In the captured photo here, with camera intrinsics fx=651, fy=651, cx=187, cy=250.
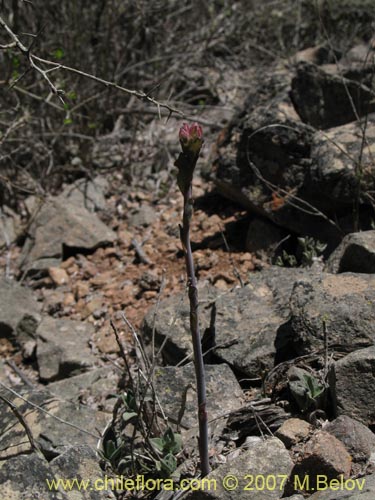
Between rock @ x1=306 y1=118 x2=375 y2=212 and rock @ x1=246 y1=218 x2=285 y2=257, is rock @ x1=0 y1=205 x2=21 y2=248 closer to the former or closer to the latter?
rock @ x1=246 y1=218 x2=285 y2=257

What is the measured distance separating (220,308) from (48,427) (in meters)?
0.95

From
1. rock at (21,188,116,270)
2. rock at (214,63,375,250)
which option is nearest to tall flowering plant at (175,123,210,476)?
rock at (214,63,375,250)

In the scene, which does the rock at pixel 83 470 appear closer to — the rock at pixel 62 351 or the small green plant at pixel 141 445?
the small green plant at pixel 141 445

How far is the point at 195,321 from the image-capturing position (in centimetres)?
187

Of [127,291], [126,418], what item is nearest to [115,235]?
[127,291]

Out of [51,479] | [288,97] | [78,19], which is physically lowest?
[51,479]

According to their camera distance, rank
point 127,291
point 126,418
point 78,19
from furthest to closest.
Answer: point 78,19
point 127,291
point 126,418

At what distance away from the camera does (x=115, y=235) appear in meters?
4.77

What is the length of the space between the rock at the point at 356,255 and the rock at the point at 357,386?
2.54ft

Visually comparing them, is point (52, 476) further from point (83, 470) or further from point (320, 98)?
point (320, 98)

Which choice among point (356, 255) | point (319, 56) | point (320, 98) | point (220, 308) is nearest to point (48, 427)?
point (220, 308)

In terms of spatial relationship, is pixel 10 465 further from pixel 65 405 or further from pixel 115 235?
pixel 115 235

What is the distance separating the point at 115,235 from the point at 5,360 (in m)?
1.32

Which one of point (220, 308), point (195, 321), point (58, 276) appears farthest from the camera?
point (58, 276)
